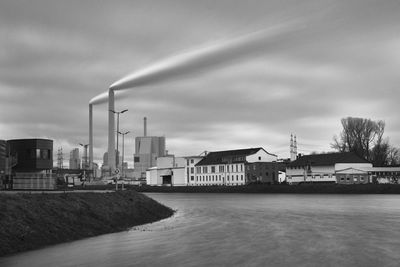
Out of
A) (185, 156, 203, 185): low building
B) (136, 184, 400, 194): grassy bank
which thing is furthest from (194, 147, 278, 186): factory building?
(136, 184, 400, 194): grassy bank

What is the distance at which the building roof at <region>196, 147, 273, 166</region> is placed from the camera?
170 metres

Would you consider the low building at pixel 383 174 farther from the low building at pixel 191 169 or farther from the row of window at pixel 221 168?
the low building at pixel 191 169

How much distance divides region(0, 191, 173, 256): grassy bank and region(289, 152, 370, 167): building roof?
10895 cm

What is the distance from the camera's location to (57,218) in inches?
1180

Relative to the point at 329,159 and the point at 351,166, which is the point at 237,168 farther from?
the point at 351,166

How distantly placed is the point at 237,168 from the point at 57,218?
142m

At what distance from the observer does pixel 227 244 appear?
26625mm

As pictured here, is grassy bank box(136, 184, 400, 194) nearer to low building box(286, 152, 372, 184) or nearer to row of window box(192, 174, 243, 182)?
row of window box(192, 174, 243, 182)

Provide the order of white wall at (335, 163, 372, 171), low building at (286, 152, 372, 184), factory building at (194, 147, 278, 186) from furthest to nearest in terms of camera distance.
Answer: factory building at (194, 147, 278, 186)
white wall at (335, 163, 372, 171)
low building at (286, 152, 372, 184)

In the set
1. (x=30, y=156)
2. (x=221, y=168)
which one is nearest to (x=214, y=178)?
(x=221, y=168)

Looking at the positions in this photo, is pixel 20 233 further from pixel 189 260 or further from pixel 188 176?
pixel 188 176

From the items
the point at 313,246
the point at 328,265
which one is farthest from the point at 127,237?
the point at 328,265

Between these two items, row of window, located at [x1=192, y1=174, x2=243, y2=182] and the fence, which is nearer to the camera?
the fence

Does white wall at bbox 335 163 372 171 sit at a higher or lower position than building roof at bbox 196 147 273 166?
lower
